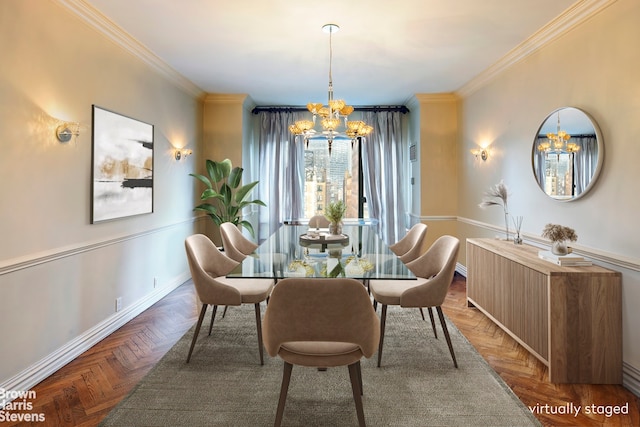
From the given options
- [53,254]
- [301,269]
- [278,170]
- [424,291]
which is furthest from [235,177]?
[424,291]

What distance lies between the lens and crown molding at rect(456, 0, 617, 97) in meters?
2.70

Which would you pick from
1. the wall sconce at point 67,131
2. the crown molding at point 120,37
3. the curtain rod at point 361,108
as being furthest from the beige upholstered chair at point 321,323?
the curtain rod at point 361,108

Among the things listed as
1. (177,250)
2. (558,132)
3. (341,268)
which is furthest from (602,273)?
(177,250)

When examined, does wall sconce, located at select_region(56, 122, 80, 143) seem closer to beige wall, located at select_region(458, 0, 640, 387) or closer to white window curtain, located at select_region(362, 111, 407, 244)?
beige wall, located at select_region(458, 0, 640, 387)

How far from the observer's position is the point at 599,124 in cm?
264

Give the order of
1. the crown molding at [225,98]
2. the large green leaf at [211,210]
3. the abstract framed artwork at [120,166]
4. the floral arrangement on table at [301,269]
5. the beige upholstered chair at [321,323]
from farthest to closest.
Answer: the crown molding at [225,98]
the large green leaf at [211,210]
the abstract framed artwork at [120,166]
the floral arrangement on table at [301,269]
the beige upholstered chair at [321,323]

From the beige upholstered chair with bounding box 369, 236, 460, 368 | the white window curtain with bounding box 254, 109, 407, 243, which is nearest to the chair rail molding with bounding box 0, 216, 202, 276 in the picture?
the beige upholstered chair with bounding box 369, 236, 460, 368

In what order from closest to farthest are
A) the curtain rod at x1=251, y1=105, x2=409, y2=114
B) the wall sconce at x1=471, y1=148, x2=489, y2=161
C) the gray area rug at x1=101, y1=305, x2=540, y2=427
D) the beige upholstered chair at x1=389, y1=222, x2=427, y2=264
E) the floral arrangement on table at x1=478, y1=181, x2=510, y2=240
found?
the gray area rug at x1=101, y1=305, x2=540, y2=427
the beige upholstered chair at x1=389, y1=222, x2=427, y2=264
the floral arrangement on table at x1=478, y1=181, x2=510, y2=240
the wall sconce at x1=471, y1=148, x2=489, y2=161
the curtain rod at x1=251, y1=105, x2=409, y2=114

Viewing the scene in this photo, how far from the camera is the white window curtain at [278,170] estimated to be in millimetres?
6180

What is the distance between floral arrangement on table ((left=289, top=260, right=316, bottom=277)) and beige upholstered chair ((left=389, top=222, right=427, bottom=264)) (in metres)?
1.32

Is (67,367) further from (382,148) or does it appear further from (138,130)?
(382,148)

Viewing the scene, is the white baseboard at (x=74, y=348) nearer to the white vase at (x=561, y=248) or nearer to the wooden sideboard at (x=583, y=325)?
the wooden sideboard at (x=583, y=325)

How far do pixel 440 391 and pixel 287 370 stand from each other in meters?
1.06

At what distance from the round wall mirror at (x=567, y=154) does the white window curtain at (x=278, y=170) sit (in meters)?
3.71
